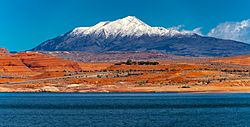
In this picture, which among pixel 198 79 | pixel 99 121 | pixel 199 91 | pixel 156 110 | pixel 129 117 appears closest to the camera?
pixel 99 121

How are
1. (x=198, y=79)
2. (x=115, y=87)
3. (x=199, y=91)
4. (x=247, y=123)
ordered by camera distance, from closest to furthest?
(x=247, y=123), (x=199, y=91), (x=115, y=87), (x=198, y=79)

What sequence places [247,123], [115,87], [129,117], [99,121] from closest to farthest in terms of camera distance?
[247,123] < [99,121] < [129,117] < [115,87]

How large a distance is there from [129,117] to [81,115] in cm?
826

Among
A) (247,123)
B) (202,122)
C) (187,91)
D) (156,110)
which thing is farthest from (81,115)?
(187,91)

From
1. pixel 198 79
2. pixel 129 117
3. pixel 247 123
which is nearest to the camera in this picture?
pixel 247 123

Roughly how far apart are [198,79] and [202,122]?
109 m

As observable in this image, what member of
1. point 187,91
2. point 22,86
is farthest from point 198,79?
point 22,86

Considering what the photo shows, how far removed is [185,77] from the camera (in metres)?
180

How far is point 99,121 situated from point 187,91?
81.0 metres

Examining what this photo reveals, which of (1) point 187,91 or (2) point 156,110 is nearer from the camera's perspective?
(2) point 156,110

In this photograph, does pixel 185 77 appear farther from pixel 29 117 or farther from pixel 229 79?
pixel 29 117

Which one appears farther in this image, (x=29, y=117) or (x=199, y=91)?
(x=199, y=91)

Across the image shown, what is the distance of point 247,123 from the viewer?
217ft

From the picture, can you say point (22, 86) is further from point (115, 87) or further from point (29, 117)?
point (29, 117)
